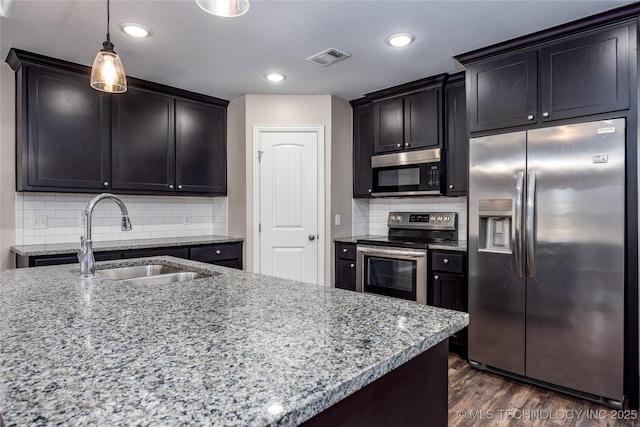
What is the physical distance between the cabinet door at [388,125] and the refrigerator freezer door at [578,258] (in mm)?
1368

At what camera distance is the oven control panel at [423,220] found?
141 inches

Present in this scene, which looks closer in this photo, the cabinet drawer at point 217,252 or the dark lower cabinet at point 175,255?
the dark lower cabinet at point 175,255

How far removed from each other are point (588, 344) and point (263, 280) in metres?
2.03

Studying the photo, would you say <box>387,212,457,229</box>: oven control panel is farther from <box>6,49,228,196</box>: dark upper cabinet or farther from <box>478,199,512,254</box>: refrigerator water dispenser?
<box>6,49,228,196</box>: dark upper cabinet

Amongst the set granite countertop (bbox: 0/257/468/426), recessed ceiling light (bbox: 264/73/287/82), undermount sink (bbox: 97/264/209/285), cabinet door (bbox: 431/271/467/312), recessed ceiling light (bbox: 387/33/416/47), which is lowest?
cabinet door (bbox: 431/271/467/312)

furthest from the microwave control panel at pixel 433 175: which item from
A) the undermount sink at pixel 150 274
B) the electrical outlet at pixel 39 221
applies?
the electrical outlet at pixel 39 221

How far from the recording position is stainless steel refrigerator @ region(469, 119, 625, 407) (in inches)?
86.3

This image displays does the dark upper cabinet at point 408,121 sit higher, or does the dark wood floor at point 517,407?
the dark upper cabinet at point 408,121

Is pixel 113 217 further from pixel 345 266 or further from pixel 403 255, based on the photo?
pixel 403 255

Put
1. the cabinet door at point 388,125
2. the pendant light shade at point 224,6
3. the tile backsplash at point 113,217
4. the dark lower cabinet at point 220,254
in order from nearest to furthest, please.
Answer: the pendant light shade at point 224,6
the tile backsplash at point 113,217
the dark lower cabinet at point 220,254
the cabinet door at point 388,125

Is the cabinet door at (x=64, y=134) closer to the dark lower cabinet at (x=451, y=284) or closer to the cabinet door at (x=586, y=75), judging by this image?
the dark lower cabinet at (x=451, y=284)

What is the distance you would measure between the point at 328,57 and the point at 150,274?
2009 millimetres

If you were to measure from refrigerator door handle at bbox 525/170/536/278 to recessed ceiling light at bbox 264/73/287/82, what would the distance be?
2.12 m

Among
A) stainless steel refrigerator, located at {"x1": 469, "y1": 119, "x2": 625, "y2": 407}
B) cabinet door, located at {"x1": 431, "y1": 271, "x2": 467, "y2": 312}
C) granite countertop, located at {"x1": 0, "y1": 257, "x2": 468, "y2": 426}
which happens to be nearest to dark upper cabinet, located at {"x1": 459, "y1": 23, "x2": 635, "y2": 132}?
stainless steel refrigerator, located at {"x1": 469, "y1": 119, "x2": 625, "y2": 407}
